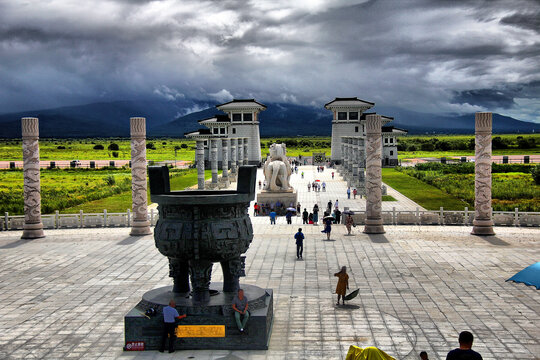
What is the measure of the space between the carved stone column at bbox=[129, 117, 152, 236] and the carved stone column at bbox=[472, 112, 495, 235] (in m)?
15.7

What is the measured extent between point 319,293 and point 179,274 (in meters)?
5.08

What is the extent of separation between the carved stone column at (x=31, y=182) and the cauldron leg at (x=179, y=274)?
16.3 metres

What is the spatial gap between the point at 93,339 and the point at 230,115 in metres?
78.6

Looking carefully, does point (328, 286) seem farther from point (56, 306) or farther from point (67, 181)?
point (67, 181)

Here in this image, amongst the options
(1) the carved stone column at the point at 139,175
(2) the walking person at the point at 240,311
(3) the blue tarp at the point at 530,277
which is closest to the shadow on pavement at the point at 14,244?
(1) the carved stone column at the point at 139,175

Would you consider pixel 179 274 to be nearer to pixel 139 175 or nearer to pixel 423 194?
pixel 139 175

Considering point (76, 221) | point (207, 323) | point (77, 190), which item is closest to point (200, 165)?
point (77, 190)

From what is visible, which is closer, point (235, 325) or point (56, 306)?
point (235, 325)

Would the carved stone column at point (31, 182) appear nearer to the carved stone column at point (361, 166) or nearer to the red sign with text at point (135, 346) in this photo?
the red sign with text at point (135, 346)

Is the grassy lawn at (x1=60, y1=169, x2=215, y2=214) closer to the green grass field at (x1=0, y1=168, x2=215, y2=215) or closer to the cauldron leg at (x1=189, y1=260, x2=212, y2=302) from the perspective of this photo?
the green grass field at (x1=0, y1=168, x2=215, y2=215)

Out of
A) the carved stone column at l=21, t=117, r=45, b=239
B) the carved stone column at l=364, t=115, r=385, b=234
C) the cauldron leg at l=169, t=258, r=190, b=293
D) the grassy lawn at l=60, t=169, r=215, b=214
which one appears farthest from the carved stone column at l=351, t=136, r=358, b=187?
the cauldron leg at l=169, t=258, r=190, b=293

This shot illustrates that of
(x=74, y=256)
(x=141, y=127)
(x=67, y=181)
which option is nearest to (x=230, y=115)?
(x=67, y=181)

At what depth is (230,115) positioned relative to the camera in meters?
89.9

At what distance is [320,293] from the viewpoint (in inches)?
641
